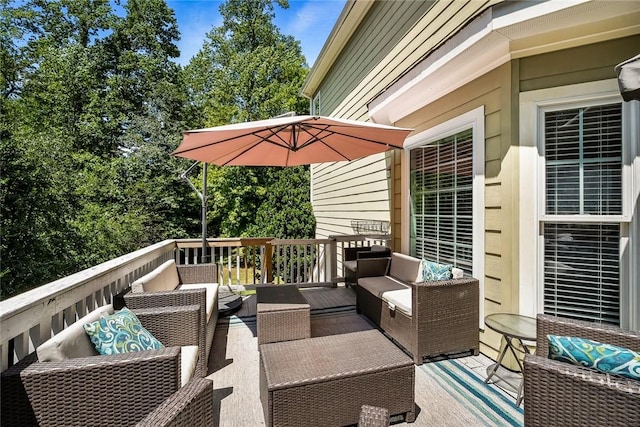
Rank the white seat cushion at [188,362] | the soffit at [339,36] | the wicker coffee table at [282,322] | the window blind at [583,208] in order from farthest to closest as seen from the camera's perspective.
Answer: the soffit at [339,36], the wicker coffee table at [282,322], the window blind at [583,208], the white seat cushion at [188,362]

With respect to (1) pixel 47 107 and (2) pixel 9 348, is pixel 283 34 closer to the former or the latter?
(1) pixel 47 107

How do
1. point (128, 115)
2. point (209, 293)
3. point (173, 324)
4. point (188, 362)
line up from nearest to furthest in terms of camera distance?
point (188, 362), point (173, 324), point (209, 293), point (128, 115)

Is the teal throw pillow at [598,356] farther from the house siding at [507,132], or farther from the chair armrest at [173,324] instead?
the chair armrest at [173,324]

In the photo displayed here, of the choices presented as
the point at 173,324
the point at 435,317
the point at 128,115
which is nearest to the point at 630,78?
the point at 435,317

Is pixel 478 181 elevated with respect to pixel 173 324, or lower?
elevated

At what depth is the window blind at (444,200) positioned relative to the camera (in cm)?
356

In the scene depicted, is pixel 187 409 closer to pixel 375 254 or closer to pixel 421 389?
pixel 421 389

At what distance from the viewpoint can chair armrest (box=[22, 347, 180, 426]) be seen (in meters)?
1.52

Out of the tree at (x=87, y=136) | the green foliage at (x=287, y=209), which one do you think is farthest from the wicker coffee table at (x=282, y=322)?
the tree at (x=87, y=136)

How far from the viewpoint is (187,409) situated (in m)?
1.30

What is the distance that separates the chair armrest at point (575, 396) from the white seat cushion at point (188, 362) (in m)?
1.98

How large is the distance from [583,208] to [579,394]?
172 centimetres

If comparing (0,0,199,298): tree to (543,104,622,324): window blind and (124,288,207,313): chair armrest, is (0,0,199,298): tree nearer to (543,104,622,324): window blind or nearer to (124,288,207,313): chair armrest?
(124,288,207,313): chair armrest

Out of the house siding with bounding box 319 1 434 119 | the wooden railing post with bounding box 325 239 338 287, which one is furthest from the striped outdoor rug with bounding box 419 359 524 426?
the house siding with bounding box 319 1 434 119
